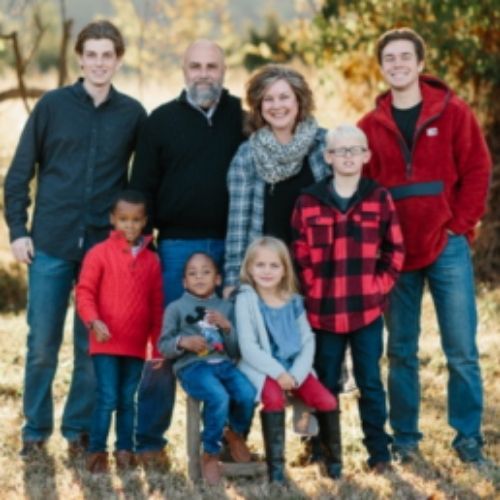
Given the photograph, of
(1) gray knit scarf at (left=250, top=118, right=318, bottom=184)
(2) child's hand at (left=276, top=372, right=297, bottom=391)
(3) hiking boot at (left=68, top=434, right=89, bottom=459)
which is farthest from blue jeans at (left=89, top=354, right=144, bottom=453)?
(1) gray knit scarf at (left=250, top=118, right=318, bottom=184)

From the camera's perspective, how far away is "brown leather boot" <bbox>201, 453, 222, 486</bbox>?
209 inches

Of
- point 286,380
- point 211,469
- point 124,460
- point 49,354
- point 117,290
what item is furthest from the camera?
point 49,354

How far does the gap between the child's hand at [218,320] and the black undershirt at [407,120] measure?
124cm

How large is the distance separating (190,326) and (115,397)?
601mm

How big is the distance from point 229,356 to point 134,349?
20.3 inches

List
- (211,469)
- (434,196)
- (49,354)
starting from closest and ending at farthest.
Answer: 1. (211,469)
2. (434,196)
3. (49,354)

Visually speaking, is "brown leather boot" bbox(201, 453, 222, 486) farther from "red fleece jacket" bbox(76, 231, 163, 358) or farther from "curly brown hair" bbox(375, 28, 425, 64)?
"curly brown hair" bbox(375, 28, 425, 64)

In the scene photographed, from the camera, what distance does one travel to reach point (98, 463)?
560cm

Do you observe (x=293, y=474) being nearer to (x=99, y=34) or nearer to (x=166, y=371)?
(x=166, y=371)

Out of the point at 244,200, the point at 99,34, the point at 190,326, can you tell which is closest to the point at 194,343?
the point at 190,326

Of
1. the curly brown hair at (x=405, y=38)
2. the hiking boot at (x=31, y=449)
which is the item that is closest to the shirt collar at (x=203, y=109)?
the curly brown hair at (x=405, y=38)

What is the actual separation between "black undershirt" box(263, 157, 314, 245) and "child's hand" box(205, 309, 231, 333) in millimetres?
500

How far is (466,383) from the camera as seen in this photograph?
5.59m

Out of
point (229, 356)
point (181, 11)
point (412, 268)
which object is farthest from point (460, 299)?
point (181, 11)
